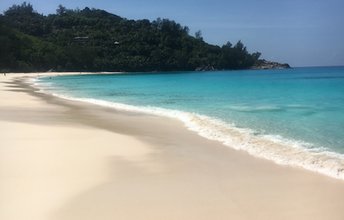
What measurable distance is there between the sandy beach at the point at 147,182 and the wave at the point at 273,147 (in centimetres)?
34

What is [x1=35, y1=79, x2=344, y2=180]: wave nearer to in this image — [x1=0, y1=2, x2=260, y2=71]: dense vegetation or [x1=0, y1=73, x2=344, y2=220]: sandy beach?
[x1=0, y1=73, x2=344, y2=220]: sandy beach

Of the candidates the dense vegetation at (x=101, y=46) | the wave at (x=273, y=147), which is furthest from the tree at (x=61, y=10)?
the wave at (x=273, y=147)

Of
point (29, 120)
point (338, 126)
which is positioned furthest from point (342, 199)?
point (29, 120)

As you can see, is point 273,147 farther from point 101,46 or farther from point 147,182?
point 101,46

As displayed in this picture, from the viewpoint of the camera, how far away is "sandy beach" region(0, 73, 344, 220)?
4668 millimetres

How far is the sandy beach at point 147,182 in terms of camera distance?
4.67 m

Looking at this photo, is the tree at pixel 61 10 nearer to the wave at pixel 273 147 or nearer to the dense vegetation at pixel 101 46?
the dense vegetation at pixel 101 46

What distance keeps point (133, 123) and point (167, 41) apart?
11978 centimetres

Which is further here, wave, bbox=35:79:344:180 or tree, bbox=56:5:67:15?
tree, bbox=56:5:67:15

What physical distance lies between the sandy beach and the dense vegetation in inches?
3168

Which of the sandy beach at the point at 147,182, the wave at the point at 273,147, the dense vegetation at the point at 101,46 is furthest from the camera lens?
the dense vegetation at the point at 101,46

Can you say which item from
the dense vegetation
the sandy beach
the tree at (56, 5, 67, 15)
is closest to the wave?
the sandy beach

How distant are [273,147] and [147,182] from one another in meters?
3.62

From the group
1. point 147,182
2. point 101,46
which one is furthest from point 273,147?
point 101,46
